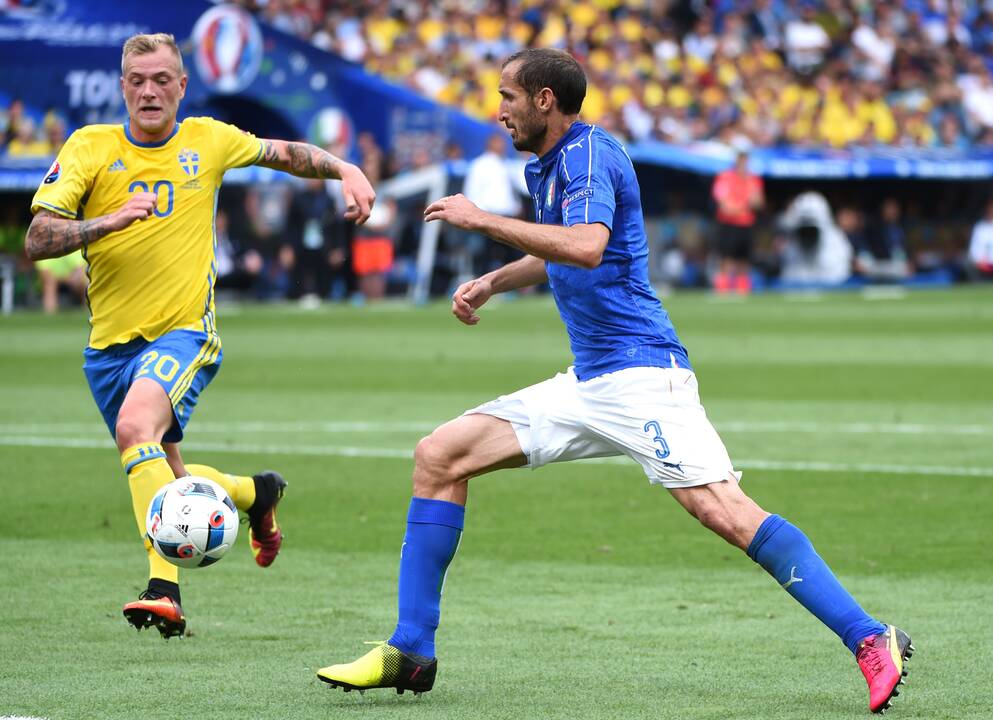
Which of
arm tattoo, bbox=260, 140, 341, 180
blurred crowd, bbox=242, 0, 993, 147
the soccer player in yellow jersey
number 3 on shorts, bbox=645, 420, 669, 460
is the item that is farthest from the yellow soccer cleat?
blurred crowd, bbox=242, 0, 993, 147

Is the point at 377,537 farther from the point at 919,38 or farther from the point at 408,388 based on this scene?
the point at 919,38

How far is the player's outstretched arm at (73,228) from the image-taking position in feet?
20.9

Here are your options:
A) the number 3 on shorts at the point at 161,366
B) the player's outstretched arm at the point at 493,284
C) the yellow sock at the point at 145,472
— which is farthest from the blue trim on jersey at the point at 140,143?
the player's outstretched arm at the point at 493,284

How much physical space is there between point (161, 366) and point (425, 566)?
162cm

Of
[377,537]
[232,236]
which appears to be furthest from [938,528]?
[232,236]

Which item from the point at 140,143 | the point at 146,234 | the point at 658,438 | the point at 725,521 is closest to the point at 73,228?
the point at 146,234

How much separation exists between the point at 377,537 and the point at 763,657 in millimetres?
3191

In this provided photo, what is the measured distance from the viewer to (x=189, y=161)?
7.25 meters

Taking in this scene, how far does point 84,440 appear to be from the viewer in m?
13.4

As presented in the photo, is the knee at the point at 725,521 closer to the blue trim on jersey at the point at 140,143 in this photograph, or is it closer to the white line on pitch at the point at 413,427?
the blue trim on jersey at the point at 140,143

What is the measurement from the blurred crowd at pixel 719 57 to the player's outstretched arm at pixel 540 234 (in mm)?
27359

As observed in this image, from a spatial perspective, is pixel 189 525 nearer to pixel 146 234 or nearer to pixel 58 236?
pixel 58 236

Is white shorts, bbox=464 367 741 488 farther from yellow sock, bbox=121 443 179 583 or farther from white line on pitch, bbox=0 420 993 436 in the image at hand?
white line on pitch, bbox=0 420 993 436

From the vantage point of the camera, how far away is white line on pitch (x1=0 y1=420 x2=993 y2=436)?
43.9 feet
